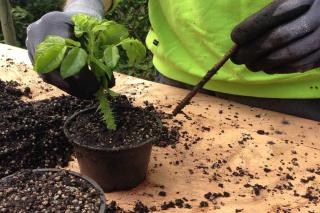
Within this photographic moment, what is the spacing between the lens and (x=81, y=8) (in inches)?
56.4

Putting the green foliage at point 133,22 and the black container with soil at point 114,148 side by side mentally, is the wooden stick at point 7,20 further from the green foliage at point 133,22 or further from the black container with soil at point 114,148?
the black container with soil at point 114,148

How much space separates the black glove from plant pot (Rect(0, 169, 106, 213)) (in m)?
0.20

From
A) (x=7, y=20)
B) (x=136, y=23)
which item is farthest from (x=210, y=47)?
(x=136, y=23)

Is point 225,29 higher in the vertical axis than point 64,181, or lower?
higher

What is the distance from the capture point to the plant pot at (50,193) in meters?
→ 0.93

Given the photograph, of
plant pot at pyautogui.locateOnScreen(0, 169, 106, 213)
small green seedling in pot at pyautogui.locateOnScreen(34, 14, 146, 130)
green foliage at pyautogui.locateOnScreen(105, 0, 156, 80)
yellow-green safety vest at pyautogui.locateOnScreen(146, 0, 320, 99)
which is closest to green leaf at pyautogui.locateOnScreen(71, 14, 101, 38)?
→ small green seedling in pot at pyautogui.locateOnScreen(34, 14, 146, 130)

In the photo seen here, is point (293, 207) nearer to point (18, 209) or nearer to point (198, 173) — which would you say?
point (198, 173)

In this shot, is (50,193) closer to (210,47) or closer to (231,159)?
(231,159)

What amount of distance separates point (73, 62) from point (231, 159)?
0.47m

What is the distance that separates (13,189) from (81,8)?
63cm

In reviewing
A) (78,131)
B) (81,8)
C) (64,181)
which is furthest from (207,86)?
(64,181)

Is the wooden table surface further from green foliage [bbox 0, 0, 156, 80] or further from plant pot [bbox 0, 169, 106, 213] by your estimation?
green foliage [bbox 0, 0, 156, 80]

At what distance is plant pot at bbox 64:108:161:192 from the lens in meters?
1.09

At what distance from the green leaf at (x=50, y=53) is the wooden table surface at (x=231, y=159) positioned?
305mm
